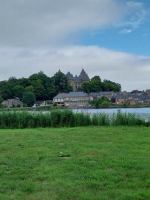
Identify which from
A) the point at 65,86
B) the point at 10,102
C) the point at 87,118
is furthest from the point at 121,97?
the point at 87,118

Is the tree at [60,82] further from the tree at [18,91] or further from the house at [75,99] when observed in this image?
the tree at [18,91]

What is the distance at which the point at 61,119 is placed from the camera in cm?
1371

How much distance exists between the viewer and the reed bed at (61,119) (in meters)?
13.5

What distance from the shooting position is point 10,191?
10.8 ft

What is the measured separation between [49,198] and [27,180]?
0.81 m

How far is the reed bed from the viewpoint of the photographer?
13484mm

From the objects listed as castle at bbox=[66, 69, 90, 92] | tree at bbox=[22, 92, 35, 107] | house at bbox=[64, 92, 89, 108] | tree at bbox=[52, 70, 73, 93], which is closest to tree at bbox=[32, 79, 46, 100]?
tree at bbox=[52, 70, 73, 93]

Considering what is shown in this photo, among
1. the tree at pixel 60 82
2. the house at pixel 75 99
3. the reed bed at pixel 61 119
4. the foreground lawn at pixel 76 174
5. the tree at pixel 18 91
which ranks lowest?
the foreground lawn at pixel 76 174

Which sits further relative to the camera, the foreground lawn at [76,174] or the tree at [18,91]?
the tree at [18,91]

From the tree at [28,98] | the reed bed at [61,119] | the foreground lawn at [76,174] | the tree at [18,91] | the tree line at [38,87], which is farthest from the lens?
the tree line at [38,87]

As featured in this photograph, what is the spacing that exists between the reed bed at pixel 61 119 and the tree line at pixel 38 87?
202 ft

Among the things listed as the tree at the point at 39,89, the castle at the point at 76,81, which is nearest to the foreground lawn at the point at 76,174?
the tree at the point at 39,89

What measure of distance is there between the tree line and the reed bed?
202 ft

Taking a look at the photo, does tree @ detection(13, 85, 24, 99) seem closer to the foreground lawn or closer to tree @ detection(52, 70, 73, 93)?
tree @ detection(52, 70, 73, 93)
